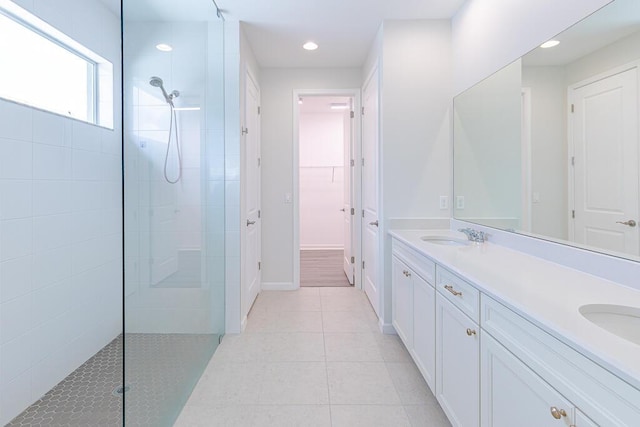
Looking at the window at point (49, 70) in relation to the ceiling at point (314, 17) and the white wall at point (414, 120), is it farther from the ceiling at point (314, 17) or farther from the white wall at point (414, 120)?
the white wall at point (414, 120)

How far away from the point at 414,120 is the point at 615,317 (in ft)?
6.76

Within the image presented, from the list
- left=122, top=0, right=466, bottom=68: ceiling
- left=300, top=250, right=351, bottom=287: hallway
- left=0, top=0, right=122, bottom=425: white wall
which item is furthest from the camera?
left=300, top=250, right=351, bottom=287: hallway

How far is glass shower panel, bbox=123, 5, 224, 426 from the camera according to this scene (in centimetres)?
146

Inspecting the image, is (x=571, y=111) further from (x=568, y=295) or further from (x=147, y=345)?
(x=147, y=345)

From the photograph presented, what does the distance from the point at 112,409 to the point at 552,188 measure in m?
2.57

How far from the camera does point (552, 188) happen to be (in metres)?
1.69

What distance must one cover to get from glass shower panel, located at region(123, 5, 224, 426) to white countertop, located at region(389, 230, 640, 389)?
1.39 metres

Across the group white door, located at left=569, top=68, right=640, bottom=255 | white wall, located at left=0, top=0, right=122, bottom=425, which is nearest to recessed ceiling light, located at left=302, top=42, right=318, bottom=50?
white wall, located at left=0, top=0, right=122, bottom=425

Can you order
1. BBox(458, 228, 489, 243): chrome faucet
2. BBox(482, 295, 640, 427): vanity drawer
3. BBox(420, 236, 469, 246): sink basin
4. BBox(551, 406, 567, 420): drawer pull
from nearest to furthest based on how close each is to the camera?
BBox(482, 295, 640, 427): vanity drawer → BBox(551, 406, 567, 420): drawer pull → BBox(458, 228, 489, 243): chrome faucet → BBox(420, 236, 469, 246): sink basin

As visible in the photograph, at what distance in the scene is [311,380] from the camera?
211 cm

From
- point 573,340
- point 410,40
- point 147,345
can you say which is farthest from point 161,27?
point 573,340

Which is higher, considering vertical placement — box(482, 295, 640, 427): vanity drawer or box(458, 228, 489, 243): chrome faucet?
box(458, 228, 489, 243): chrome faucet

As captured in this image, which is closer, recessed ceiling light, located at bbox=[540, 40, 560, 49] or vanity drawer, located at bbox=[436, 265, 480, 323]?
vanity drawer, located at bbox=[436, 265, 480, 323]

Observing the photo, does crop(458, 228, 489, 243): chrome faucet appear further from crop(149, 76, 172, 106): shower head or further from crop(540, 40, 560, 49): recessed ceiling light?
crop(149, 76, 172, 106): shower head
